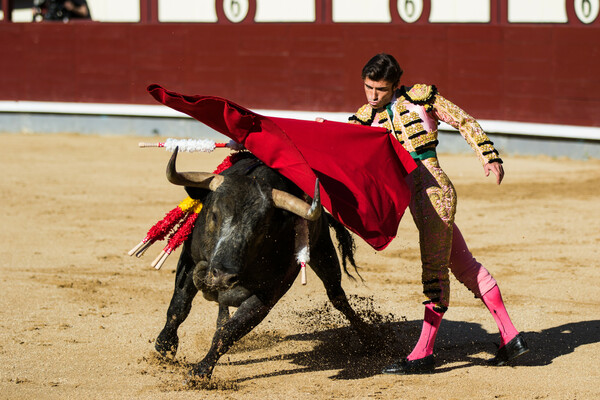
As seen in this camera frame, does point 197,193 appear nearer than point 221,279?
No

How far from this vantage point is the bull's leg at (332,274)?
152 inches

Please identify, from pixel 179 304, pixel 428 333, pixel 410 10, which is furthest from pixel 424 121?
pixel 410 10

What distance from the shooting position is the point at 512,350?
3.59 meters

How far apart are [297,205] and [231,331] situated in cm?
49

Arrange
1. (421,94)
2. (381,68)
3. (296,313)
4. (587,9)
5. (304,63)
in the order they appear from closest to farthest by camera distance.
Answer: (381,68), (421,94), (296,313), (587,9), (304,63)

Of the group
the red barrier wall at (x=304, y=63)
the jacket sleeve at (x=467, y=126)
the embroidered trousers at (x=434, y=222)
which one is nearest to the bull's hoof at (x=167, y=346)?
the embroidered trousers at (x=434, y=222)

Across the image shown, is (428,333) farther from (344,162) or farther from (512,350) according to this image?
(344,162)

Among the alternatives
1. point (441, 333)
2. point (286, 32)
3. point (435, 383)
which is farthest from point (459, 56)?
point (435, 383)

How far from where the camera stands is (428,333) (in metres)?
3.59

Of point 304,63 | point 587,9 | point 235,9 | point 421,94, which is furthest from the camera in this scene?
point 235,9

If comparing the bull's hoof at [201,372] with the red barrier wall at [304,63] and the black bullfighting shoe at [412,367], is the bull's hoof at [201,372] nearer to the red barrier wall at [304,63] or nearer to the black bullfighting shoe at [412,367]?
the black bullfighting shoe at [412,367]

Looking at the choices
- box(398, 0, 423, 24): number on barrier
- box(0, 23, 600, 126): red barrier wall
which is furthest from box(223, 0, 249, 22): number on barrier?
box(398, 0, 423, 24): number on barrier

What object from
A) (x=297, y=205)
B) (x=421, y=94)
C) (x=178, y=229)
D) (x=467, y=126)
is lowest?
(x=178, y=229)

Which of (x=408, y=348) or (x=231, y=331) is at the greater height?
(x=231, y=331)
